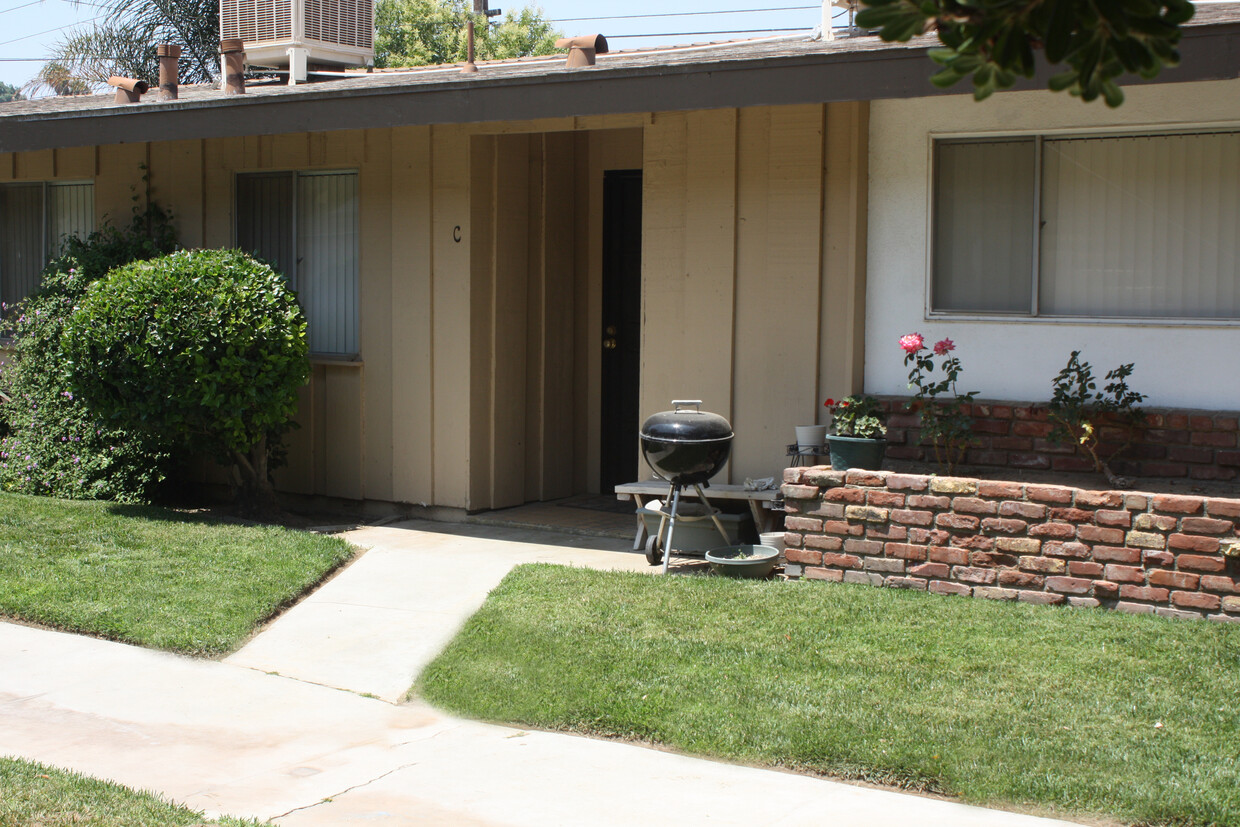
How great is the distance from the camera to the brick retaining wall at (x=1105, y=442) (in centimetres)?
652

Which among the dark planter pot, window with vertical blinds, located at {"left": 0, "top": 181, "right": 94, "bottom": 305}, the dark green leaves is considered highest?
window with vertical blinds, located at {"left": 0, "top": 181, "right": 94, "bottom": 305}

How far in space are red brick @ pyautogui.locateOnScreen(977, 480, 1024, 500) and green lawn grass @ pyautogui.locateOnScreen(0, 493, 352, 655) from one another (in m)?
3.88

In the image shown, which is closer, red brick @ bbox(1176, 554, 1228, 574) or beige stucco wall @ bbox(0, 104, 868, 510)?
red brick @ bbox(1176, 554, 1228, 574)

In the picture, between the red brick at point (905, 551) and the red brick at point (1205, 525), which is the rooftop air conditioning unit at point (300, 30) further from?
the red brick at point (1205, 525)

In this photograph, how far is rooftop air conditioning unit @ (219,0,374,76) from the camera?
1076 centimetres

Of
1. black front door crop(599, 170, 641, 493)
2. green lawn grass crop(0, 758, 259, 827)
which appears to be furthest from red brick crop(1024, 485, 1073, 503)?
black front door crop(599, 170, 641, 493)

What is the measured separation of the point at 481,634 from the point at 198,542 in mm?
2776

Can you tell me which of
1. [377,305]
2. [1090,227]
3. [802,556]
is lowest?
[802,556]

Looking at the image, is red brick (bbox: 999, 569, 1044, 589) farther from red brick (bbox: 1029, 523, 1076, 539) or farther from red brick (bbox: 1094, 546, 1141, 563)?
red brick (bbox: 1094, 546, 1141, 563)

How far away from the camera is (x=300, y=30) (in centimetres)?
1071

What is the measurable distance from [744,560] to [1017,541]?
152cm

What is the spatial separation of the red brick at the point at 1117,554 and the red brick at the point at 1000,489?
461 millimetres

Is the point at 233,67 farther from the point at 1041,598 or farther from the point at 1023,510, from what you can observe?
the point at 1041,598

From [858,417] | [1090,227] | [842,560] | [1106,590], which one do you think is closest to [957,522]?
[842,560]
